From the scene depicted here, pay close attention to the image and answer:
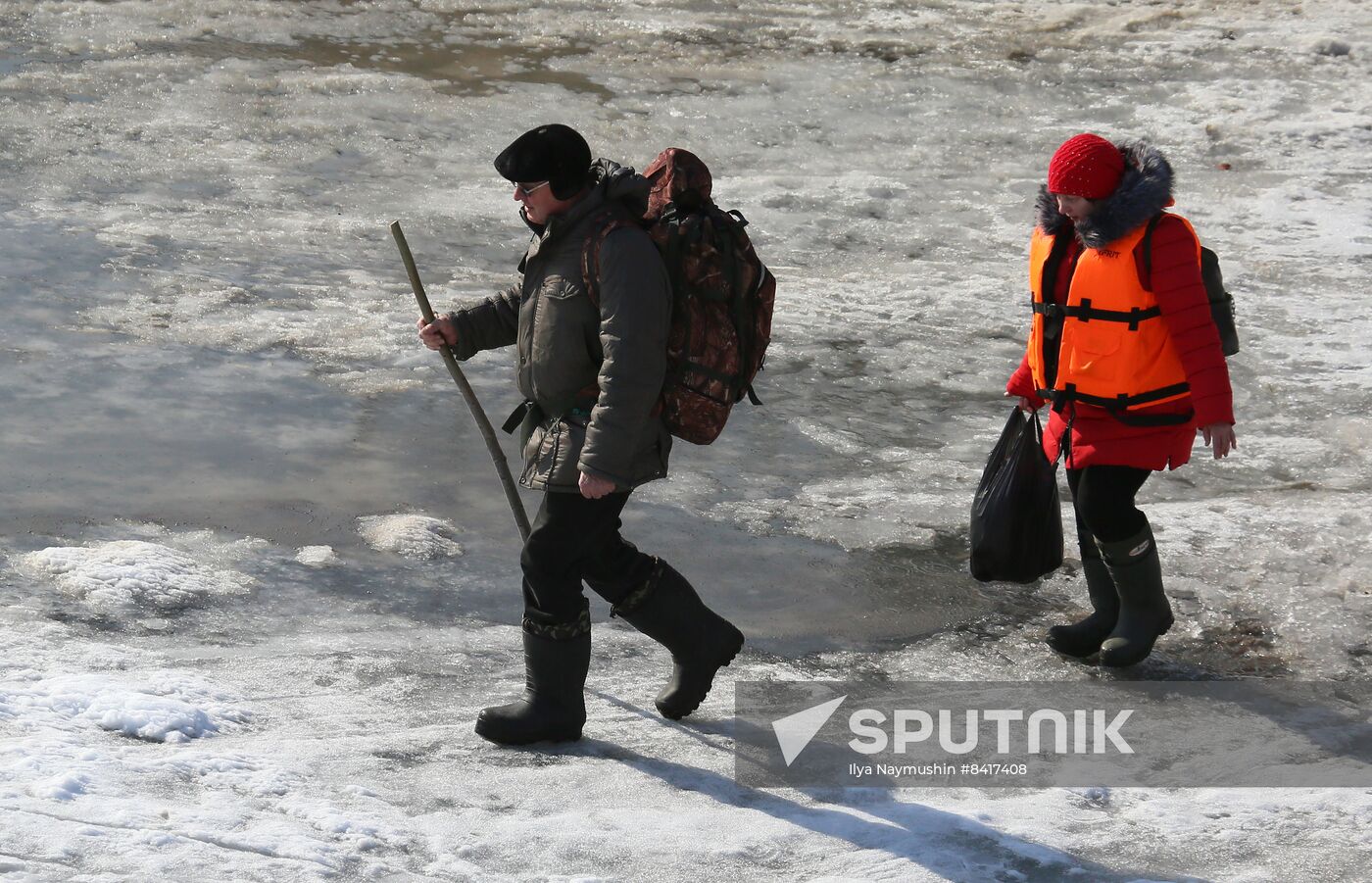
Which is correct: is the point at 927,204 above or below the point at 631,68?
below

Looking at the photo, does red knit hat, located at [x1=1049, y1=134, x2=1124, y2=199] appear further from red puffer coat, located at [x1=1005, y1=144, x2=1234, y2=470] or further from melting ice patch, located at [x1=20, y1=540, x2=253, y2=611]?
melting ice patch, located at [x1=20, y1=540, x2=253, y2=611]

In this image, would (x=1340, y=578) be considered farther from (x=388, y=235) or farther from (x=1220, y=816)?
(x=388, y=235)

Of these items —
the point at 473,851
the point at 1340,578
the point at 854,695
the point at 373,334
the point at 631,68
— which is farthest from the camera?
the point at 631,68

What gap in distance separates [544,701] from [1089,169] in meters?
2.16

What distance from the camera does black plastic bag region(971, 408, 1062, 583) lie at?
4582 mm

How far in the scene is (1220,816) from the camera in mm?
3615

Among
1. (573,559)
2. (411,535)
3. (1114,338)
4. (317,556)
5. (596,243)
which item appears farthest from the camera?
(411,535)

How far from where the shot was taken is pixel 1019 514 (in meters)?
4.58

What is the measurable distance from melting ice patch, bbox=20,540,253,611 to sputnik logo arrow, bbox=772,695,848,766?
185 cm

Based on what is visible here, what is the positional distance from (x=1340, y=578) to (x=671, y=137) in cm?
644

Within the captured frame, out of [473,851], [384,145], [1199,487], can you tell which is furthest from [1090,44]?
Result: [473,851]

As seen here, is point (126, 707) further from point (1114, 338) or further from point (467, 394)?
point (1114, 338)

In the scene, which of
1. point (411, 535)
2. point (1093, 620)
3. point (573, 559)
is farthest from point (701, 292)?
point (411, 535)

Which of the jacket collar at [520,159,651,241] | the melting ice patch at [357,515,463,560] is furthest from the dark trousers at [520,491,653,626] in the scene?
the melting ice patch at [357,515,463,560]
